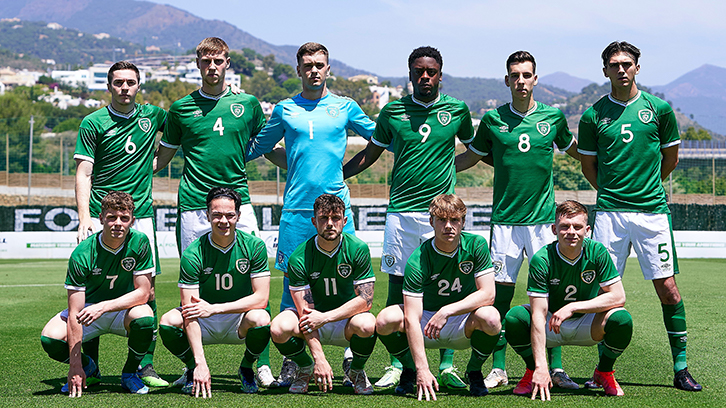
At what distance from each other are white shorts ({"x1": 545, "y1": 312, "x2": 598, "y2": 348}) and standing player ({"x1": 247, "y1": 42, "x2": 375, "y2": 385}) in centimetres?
160

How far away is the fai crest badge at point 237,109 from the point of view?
16.8ft

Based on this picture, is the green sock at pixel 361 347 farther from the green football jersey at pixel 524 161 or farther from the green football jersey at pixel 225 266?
the green football jersey at pixel 524 161

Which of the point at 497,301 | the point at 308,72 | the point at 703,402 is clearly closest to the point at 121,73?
the point at 308,72

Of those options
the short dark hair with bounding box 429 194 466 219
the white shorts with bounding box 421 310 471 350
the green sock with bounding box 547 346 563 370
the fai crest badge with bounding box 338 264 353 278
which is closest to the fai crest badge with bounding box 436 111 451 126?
the short dark hair with bounding box 429 194 466 219

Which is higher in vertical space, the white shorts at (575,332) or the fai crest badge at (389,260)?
the fai crest badge at (389,260)

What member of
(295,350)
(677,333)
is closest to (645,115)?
(677,333)

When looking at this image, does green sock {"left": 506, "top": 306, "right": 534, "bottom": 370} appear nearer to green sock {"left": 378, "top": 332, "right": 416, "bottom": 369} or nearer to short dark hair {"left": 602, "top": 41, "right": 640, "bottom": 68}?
green sock {"left": 378, "top": 332, "right": 416, "bottom": 369}

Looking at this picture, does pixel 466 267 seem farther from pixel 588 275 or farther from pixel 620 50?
pixel 620 50

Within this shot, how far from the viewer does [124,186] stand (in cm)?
514

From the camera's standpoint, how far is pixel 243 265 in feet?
→ 15.2

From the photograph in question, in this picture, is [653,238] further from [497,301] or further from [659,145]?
[497,301]

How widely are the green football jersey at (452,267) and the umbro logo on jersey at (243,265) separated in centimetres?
108

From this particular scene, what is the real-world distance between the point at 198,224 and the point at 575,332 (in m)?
2.81

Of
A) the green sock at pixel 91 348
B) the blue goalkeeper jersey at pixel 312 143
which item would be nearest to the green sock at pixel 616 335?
the blue goalkeeper jersey at pixel 312 143
